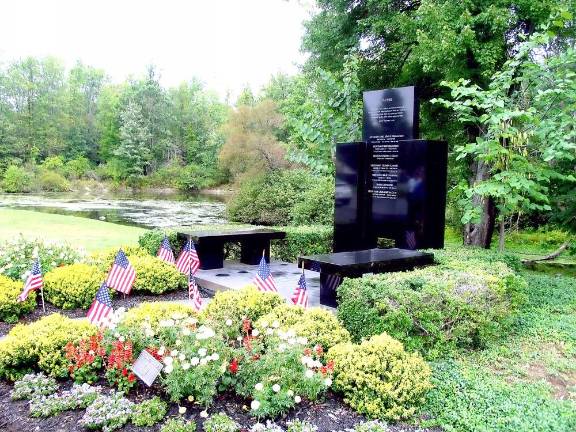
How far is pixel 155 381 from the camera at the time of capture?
4.14 m

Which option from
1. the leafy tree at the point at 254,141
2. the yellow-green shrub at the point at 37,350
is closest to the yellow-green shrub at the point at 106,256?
the yellow-green shrub at the point at 37,350

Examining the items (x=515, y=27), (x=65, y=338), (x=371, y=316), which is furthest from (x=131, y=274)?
(x=515, y=27)

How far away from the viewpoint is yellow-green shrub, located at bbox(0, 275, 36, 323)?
20.1 feet

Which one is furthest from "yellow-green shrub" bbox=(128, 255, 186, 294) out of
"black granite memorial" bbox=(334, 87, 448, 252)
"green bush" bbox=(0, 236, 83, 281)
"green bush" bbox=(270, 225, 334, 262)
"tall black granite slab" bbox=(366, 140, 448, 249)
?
"tall black granite slab" bbox=(366, 140, 448, 249)

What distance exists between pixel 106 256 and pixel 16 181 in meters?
37.6

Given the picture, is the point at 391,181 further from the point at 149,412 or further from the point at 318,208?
the point at 318,208

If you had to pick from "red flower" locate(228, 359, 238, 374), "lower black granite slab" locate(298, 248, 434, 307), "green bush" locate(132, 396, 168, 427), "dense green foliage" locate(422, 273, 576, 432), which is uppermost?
"lower black granite slab" locate(298, 248, 434, 307)

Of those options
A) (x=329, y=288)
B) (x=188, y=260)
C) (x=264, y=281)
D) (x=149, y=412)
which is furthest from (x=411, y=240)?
(x=149, y=412)

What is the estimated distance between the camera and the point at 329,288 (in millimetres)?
6312

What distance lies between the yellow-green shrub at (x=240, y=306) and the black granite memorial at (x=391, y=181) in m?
3.21

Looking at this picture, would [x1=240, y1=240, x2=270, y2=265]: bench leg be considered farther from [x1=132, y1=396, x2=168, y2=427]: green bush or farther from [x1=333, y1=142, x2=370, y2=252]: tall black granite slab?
[x1=132, y1=396, x2=168, y2=427]: green bush

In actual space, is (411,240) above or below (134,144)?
below

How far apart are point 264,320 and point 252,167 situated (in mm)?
21538

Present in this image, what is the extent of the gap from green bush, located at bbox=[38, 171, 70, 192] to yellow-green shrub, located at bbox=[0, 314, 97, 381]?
41204 millimetres
